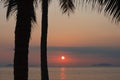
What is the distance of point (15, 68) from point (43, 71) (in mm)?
7745

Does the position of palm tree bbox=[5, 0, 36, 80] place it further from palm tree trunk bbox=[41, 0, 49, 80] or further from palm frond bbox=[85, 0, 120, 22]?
palm tree trunk bbox=[41, 0, 49, 80]

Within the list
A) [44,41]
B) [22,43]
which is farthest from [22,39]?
[44,41]

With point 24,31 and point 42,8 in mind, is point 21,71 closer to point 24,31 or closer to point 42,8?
point 24,31

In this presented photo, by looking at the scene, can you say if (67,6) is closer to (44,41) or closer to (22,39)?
(44,41)

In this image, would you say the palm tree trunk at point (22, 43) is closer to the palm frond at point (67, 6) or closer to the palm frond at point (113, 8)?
the palm frond at point (113, 8)

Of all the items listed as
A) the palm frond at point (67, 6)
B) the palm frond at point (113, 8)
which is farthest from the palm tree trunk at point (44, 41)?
the palm frond at point (113, 8)

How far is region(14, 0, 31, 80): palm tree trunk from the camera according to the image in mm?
8562

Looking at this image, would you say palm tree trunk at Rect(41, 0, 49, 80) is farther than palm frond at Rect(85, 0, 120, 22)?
Yes

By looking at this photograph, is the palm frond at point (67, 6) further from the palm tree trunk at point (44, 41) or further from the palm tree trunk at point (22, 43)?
the palm tree trunk at point (22, 43)

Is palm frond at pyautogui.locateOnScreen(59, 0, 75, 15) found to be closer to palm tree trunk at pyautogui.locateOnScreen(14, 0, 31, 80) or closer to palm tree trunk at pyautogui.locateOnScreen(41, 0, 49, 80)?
palm tree trunk at pyautogui.locateOnScreen(41, 0, 49, 80)

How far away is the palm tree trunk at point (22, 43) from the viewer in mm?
8562

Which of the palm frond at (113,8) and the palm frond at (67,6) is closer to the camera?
the palm frond at (113,8)

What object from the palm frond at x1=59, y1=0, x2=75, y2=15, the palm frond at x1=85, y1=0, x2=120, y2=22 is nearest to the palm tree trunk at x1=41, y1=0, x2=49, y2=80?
the palm frond at x1=59, y1=0, x2=75, y2=15

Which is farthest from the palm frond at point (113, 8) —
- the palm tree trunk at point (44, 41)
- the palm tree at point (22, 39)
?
the palm tree trunk at point (44, 41)
